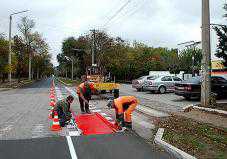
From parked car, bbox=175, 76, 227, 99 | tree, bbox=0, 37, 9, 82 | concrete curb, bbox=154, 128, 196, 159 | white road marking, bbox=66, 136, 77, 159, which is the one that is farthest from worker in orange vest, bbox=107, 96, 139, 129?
tree, bbox=0, 37, 9, 82

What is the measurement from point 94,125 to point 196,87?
37.1 ft

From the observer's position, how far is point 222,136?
421 inches

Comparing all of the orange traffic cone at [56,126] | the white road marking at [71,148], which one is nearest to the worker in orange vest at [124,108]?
the white road marking at [71,148]

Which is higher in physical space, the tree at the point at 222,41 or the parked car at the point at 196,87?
the tree at the point at 222,41

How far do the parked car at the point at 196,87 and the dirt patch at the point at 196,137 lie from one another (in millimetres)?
9019

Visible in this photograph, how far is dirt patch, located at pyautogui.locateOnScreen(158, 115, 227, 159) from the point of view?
347 inches

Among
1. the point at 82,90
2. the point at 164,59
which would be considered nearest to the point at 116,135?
the point at 82,90

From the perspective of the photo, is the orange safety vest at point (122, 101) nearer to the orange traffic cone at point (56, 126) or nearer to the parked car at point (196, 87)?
the orange traffic cone at point (56, 126)

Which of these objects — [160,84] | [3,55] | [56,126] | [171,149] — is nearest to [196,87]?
[160,84]

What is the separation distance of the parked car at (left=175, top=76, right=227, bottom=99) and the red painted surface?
29.3 ft

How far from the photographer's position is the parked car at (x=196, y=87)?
2306cm

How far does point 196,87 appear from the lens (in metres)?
23.1

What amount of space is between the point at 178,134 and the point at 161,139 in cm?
105

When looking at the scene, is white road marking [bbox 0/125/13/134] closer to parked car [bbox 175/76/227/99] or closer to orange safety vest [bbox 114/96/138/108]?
orange safety vest [bbox 114/96/138/108]
